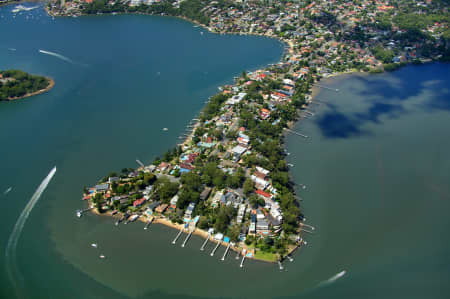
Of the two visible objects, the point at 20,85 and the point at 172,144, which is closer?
the point at 172,144

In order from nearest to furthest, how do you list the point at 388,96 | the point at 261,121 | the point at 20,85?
1. the point at 261,121
2. the point at 388,96
3. the point at 20,85

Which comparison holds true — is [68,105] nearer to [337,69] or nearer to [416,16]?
[337,69]

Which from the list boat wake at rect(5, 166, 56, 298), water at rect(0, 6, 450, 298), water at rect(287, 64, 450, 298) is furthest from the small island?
water at rect(287, 64, 450, 298)

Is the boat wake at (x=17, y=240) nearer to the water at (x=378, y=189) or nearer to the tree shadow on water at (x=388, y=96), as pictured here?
the water at (x=378, y=189)

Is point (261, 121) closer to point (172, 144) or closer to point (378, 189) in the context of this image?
point (172, 144)

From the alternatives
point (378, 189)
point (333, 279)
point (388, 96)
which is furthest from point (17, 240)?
point (388, 96)

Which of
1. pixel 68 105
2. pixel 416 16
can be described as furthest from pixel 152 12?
pixel 416 16

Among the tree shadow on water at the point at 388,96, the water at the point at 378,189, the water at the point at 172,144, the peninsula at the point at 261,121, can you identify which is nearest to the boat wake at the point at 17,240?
the water at the point at 172,144
